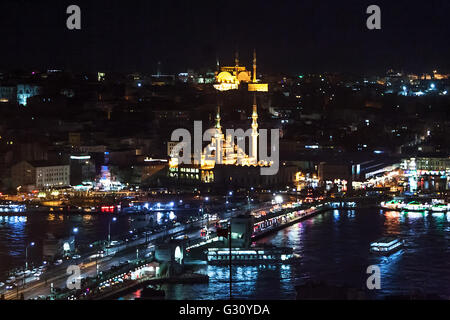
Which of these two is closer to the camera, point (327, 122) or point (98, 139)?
point (98, 139)

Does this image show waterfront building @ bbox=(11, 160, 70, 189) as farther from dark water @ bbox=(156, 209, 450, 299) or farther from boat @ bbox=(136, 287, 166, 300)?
boat @ bbox=(136, 287, 166, 300)

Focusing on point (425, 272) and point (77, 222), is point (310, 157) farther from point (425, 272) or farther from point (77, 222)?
point (425, 272)

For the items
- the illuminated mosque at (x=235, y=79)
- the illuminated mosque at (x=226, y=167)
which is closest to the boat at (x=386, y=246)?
the illuminated mosque at (x=226, y=167)

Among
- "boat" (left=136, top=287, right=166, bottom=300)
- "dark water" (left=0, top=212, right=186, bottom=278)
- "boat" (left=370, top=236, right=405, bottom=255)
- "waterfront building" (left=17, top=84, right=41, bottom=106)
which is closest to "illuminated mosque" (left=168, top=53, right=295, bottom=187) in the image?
"dark water" (left=0, top=212, right=186, bottom=278)

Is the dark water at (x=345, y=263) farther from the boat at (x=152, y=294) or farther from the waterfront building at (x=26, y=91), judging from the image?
the waterfront building at (x=26, y=91)

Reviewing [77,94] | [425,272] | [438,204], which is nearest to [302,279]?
[425,272]
